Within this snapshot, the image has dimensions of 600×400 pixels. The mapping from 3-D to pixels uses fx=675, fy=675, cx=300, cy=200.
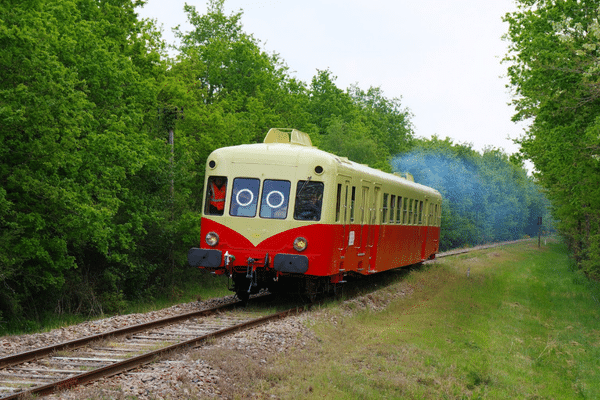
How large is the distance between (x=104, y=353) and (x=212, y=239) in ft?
16.1

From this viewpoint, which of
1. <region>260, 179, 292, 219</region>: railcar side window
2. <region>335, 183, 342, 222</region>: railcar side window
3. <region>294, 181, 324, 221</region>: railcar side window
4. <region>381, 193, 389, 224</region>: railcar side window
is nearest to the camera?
<region>294, 181, 324, 221</region>: railcar side window

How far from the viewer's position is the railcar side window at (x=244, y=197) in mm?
13539

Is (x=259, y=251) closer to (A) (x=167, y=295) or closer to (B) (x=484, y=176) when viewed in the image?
(A) (x=167, y=295)

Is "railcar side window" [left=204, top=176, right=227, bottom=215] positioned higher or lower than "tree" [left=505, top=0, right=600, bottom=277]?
lower

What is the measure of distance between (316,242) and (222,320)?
237 centimetres

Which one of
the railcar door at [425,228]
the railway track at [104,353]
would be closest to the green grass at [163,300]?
the railway track at [104,353]

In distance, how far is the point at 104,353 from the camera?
8938 millimetres

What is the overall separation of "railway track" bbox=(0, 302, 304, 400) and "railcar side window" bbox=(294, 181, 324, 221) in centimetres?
208

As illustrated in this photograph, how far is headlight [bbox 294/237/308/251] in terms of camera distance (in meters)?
13.1

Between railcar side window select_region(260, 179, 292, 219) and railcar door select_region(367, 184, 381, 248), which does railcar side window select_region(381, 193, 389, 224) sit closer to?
railcar door select_region(367, 184, 381, 248)

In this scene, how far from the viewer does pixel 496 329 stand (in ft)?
45.9

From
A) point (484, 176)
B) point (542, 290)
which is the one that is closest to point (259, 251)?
point (542, 290)

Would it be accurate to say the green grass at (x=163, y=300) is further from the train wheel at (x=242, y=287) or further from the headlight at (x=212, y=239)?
the headlight at (x=212, y=239)

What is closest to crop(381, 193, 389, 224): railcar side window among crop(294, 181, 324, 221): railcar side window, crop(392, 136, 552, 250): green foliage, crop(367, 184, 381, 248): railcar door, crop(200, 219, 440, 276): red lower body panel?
crop(200, 219, 440, 276): red lower body panel
